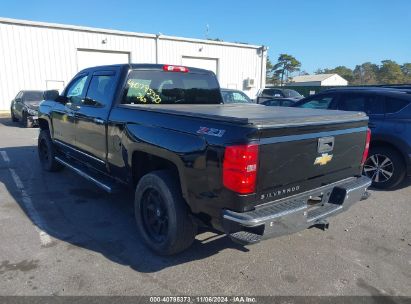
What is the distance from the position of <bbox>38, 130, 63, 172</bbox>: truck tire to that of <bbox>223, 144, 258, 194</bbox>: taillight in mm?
4731

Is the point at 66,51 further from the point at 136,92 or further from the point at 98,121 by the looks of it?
the point at 136,92

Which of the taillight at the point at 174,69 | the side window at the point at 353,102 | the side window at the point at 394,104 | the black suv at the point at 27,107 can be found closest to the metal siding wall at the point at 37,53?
the black suv at the point at 27,107

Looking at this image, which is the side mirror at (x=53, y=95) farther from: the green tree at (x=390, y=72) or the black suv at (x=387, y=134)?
the green tree at (x=390, y=72)

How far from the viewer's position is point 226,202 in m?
2.67

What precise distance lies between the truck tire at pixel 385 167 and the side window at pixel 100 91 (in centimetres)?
451

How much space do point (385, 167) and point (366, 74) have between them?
88590mm

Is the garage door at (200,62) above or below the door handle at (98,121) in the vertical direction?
above

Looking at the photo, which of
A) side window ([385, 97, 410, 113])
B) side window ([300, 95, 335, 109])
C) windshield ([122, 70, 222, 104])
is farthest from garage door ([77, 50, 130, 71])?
side window ([385, 97, 410, 113])

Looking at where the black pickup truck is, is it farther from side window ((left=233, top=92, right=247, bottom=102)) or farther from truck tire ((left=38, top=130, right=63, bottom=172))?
side window ((left=233, top=92, right=247, bottom=102))

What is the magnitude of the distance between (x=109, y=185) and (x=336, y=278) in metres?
2.75

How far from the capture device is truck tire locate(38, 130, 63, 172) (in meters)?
6.29

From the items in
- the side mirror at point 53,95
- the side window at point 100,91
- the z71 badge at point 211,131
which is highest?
the side window at point 100,91

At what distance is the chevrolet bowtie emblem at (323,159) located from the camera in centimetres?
310

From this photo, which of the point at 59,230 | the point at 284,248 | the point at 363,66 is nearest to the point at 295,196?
the point at 284,248
